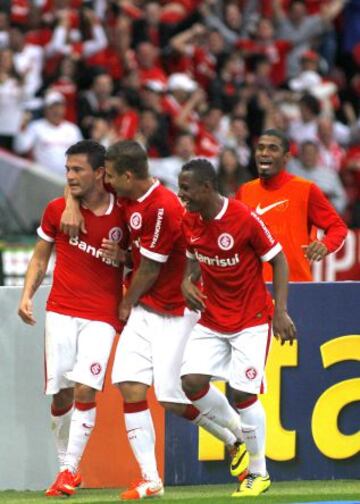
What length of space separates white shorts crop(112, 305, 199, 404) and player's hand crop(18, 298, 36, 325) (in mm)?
525

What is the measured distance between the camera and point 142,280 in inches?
342

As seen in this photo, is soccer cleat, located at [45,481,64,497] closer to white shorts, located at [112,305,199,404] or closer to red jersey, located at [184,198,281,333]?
white shorts, located at [112,305,199,404]

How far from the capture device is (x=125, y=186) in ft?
28.3

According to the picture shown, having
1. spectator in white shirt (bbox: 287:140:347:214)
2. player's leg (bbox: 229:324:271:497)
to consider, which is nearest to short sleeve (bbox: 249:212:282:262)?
player's leg (bbox: 229:324:271:497)

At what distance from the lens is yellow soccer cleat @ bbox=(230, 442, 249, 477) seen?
8906 millimetres

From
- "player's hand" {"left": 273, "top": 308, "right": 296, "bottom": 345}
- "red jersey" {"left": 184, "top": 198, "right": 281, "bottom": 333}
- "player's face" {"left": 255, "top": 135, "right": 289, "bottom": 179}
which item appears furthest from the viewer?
"player's face" {"left": 255, "top": 135, "right": 289, "bottom": 179}

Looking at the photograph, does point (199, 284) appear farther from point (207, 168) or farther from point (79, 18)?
point (79, 18)

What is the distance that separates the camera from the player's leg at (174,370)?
28.7 ft

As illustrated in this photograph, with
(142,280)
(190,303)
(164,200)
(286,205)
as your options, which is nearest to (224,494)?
(190,303)

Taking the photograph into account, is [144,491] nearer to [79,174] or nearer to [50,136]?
[79,174]

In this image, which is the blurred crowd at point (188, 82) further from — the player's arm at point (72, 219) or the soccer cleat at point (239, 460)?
the soccer cleat at point (239, 460)

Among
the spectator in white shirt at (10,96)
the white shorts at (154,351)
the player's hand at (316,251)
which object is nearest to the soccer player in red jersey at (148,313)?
the white shorts at (154,351)

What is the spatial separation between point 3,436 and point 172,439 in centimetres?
101

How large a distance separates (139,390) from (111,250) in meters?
0.81
